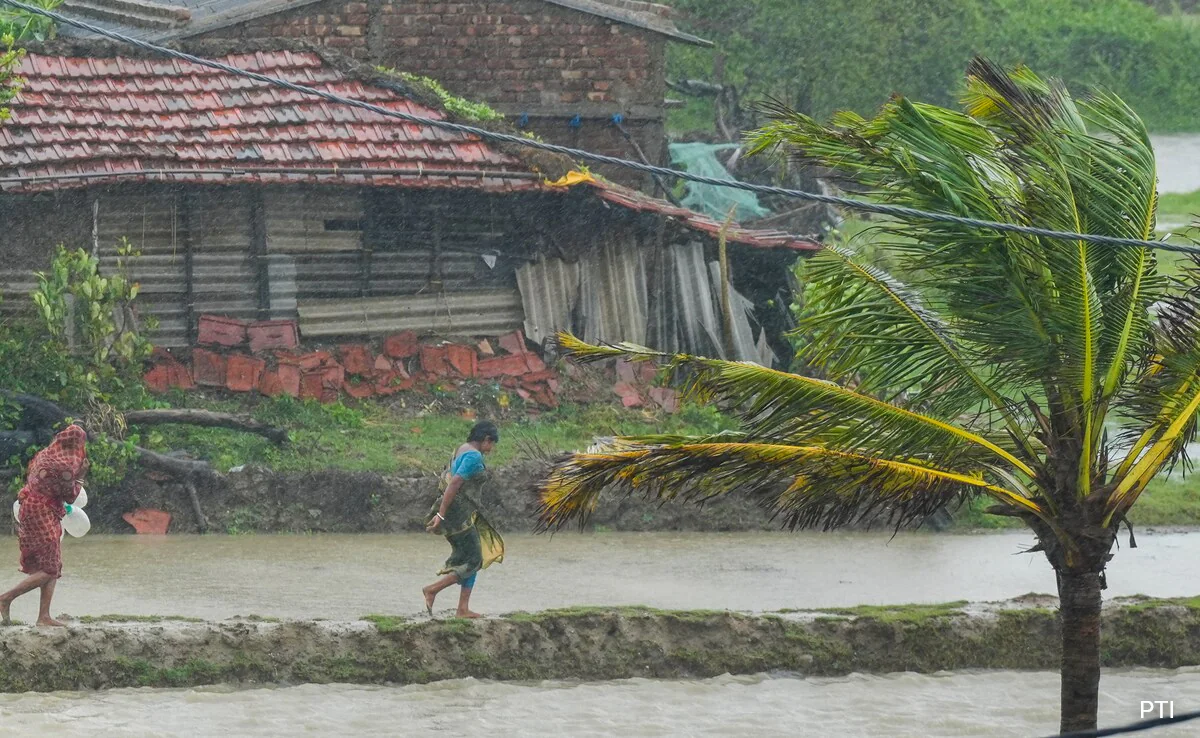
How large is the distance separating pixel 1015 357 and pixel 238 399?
31.8 ft

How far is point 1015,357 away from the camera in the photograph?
318 inches

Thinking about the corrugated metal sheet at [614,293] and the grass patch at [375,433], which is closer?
the grass patch at [375,433]

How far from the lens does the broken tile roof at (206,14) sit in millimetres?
18969

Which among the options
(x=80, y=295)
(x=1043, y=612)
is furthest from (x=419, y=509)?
(x=1043, y=612)

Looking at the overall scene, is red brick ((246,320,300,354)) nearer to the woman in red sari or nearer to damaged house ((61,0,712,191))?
damaged house ((61,0,712,191))

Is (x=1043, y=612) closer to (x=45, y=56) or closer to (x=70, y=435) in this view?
(x=70, y=435)

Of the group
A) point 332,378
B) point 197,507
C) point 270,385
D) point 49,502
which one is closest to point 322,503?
point 197,507

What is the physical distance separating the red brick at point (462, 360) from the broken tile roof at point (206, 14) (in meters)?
4.74

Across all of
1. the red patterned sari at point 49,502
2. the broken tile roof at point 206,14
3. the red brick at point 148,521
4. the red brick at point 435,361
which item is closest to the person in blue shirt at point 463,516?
the red patterned sari at point 49,502

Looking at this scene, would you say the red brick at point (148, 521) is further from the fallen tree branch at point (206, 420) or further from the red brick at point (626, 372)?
the red brick at point (626, 372)

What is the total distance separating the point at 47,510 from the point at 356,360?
696 centimetres

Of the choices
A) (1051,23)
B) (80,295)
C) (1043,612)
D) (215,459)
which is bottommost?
(1043,612)

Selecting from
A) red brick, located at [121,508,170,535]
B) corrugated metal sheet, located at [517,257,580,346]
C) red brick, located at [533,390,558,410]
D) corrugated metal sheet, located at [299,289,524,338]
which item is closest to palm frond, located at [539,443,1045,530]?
red brick, located at [121,508,170,535]

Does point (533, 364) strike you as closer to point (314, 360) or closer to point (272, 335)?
point (314, 360)
